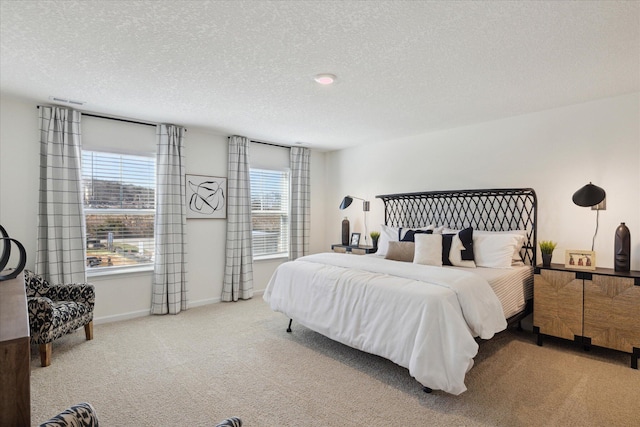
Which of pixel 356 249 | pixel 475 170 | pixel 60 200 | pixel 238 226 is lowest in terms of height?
pixel 356 249

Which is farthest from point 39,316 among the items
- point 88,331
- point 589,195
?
point 589,195

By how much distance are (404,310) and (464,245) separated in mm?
1596

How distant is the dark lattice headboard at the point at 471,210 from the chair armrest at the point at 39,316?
4.23 meters

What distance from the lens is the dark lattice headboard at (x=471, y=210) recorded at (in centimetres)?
393

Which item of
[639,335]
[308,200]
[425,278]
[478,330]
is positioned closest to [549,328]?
[639,335]

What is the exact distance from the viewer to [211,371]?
284 cm

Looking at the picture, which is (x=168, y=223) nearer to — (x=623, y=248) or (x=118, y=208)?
(x=118, y=208)

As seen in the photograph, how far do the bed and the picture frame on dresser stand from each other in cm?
40

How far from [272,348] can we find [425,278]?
5.36 ft

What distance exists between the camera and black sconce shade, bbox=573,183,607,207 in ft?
10.5

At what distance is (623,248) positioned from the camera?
10.2 feet

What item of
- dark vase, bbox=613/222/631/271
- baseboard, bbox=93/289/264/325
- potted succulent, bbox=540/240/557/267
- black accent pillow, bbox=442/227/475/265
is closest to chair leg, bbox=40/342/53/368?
baseboard, bbox=93/289/264/325

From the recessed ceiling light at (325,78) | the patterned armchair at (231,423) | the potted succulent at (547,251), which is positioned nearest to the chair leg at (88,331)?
the patterned armchair at (231,423)

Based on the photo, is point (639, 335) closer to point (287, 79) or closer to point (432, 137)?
point (432, 137)
